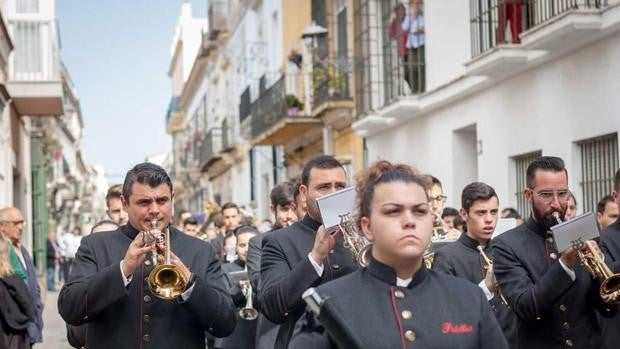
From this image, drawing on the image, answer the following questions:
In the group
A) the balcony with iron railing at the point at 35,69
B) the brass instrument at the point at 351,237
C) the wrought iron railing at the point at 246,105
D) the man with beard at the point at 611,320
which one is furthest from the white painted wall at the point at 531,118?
the wrought iron railing at the point at 246,105

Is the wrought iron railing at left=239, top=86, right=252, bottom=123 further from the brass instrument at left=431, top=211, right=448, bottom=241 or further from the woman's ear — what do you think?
the woman's ear

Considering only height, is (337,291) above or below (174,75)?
below

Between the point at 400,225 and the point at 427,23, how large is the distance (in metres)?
14.3

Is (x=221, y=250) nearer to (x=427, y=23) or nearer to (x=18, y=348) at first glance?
(x=18, y=348)

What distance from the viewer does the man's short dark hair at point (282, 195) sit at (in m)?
9.93

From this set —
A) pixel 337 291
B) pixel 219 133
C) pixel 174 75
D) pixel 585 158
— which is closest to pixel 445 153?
pixel 585 158

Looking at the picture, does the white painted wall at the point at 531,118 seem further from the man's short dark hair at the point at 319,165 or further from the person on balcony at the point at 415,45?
the man's short dark hair at the point at 319,165

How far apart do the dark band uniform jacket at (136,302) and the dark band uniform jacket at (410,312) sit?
1.57m

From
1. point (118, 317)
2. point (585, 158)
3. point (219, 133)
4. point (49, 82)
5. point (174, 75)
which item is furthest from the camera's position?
point (174, 75)

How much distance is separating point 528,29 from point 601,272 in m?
8.10

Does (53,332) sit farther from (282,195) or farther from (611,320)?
(611,320)

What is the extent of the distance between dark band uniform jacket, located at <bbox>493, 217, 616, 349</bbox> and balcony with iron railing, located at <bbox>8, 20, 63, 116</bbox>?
18.5 metres

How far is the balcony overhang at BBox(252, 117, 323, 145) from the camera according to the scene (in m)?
26.2

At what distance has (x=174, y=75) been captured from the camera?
7738 centimetres
